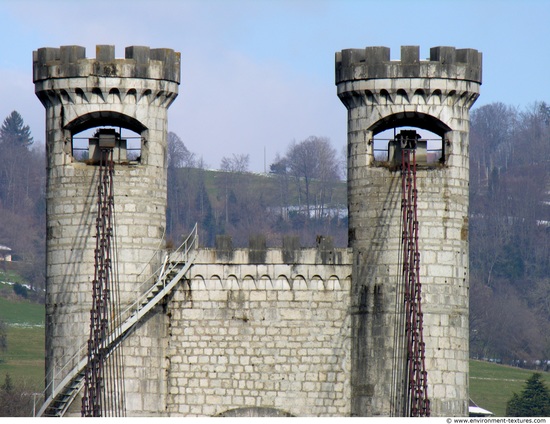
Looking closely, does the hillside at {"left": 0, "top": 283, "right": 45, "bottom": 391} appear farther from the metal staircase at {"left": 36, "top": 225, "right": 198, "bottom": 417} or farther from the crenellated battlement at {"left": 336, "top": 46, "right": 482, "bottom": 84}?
the crenellated battlement at {"left": 336, "top": 46, "right": 482, "bottom": 84}

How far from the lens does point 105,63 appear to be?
59.9 m

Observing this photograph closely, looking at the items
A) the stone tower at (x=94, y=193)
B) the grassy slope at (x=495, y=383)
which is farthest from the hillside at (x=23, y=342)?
the stone tower at (x=94, y=193)

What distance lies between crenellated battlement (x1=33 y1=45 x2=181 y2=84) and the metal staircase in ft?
17.6

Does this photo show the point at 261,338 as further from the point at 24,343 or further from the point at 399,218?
the point at 24,343

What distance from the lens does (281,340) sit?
59812mm

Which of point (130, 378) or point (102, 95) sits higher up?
point (102, 95)

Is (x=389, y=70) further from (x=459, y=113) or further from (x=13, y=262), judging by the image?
(x=13, y=262)

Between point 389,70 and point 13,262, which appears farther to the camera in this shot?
point 13,262

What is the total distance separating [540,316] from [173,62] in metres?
122

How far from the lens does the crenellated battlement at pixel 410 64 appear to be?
5953 centimetres

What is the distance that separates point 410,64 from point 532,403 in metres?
46.0

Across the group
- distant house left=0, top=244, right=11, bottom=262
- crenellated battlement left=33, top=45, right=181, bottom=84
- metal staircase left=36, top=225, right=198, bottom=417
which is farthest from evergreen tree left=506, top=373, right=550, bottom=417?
distant house left=0, top=244, right=11, bottom=262

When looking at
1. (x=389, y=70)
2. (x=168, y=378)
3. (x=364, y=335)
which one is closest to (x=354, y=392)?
(x=364, y=335)

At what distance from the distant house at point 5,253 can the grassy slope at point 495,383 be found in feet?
205
